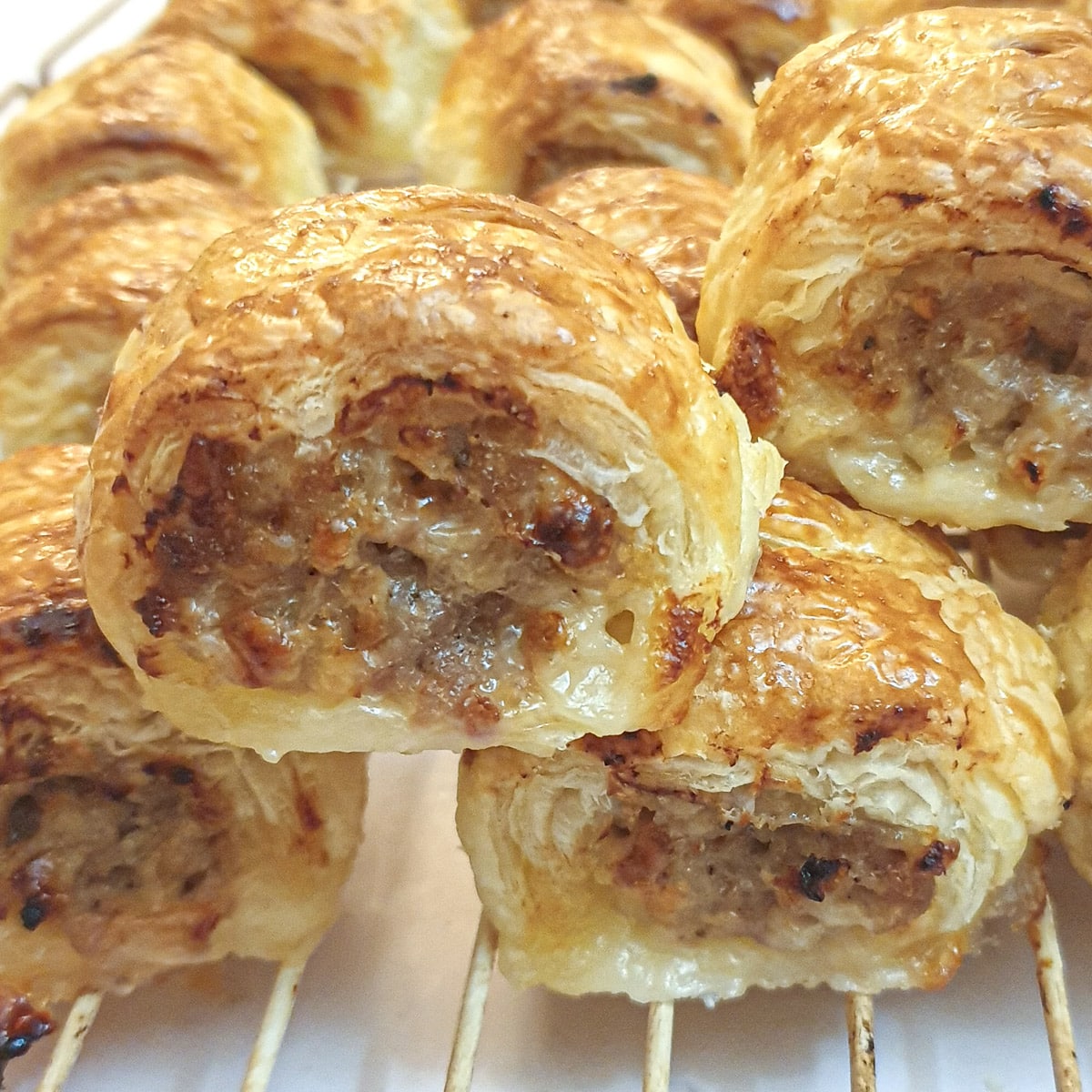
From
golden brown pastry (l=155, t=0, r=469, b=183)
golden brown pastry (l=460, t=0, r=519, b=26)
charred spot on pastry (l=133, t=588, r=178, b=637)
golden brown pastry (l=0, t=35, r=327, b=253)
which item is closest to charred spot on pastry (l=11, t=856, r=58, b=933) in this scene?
charred spot on pastry (l=133, t=588, r=178, b=637)

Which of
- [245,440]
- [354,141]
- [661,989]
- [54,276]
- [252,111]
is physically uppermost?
[354,141]

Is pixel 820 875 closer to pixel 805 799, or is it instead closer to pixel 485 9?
pixel 805 799

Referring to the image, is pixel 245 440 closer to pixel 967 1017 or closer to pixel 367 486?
pixel 367 486

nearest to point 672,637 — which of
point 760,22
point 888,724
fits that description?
point 888,724

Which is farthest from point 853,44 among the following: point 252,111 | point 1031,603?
point 252,111

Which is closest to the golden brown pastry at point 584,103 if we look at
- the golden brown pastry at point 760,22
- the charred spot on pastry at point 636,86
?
the charred spot on pastry at point 636,86

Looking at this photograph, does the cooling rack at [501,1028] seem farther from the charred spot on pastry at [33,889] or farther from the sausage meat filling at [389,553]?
the sausage meat filling at [389,553]

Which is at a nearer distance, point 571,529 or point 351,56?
point 571,529
